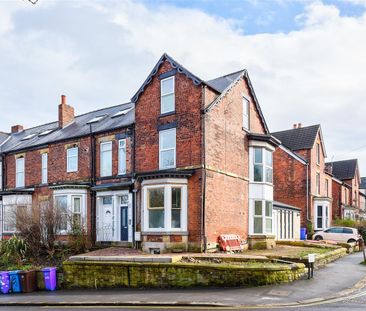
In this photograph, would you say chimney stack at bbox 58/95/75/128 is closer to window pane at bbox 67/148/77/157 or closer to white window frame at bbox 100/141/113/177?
window pane at bbox 67/148/77/157

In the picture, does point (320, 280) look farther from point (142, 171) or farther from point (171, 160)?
point (142, 171)

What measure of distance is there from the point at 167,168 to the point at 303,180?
60.5 ft

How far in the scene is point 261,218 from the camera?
74.2 ft

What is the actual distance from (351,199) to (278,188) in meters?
18.6

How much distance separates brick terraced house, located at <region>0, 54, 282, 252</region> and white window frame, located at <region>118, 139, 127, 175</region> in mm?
58

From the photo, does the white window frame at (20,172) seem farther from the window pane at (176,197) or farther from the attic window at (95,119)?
the window pane at (176,197)

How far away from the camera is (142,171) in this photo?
2089cm

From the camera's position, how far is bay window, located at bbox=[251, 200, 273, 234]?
22.4 m

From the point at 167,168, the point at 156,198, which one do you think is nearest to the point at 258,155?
the point at 167,168

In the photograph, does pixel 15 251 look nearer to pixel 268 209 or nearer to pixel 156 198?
pixel 156 198

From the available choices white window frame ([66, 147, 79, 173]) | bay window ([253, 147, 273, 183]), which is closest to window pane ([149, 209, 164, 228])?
bay window ([253, 147, 273, 183])

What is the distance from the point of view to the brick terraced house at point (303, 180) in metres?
34.5

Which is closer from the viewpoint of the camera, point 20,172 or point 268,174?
point 268,174

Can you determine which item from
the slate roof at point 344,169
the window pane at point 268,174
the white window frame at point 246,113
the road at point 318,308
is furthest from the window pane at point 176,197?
the slate roof at point 344,169
